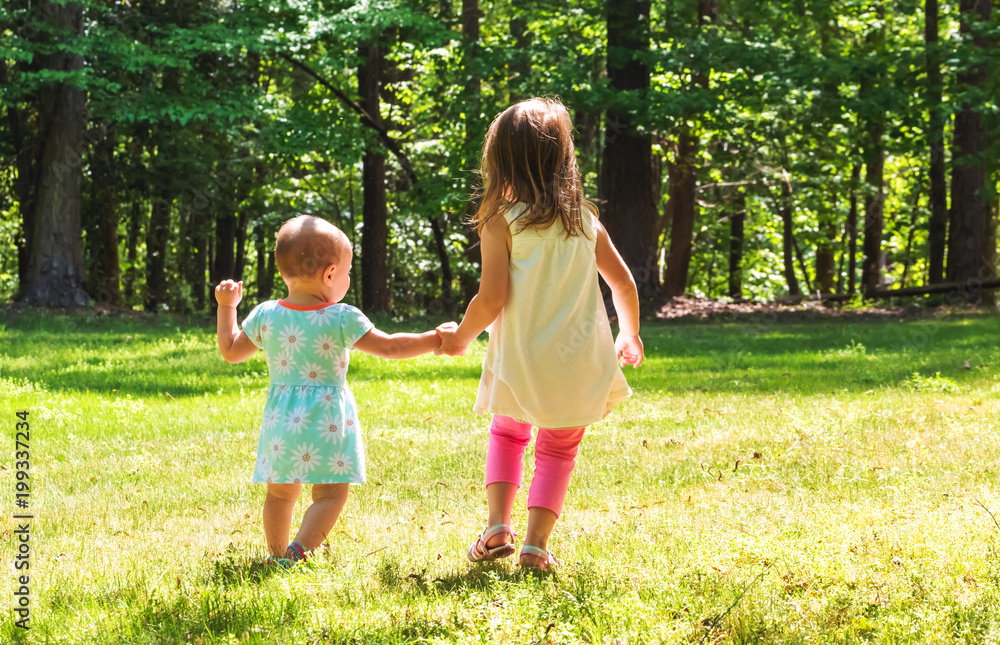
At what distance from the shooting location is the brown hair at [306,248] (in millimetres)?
3547

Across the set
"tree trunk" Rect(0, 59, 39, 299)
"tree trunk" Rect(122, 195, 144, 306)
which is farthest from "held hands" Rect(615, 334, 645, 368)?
"tree trunk" Rect(122, 195, 144, 306)

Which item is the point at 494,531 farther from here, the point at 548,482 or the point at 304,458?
the point at 304,458

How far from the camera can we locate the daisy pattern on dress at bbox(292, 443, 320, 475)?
11.5 ft

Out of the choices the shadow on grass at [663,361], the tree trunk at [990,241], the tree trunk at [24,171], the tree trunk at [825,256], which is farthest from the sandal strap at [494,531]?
the tree trunk at [825,256]

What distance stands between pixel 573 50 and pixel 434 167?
4180 mm

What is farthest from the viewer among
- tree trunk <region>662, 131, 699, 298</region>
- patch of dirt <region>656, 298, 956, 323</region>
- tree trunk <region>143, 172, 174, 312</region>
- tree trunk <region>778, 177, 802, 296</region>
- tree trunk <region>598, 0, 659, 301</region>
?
tree trunk <region>778, 177, 802, 296</region>

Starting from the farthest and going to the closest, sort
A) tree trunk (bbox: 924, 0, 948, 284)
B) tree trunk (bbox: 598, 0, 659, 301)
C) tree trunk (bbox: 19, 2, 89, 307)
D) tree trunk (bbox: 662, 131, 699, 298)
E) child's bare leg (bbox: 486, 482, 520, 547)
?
1. tree trunk (bbox: 662, 131, 699, 298)
2. tree trunk (bbox: 19, 2, 89, 307)
3. tree trunk (bbox: 598, 0, 659, 301)
4. tree trunk (bbox: 924, 0, 948, 284)
5. child's bare leg (bbox: 486, 482, 520, 547)

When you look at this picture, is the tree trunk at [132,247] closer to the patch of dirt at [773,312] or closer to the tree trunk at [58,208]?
the tree trunk at [58,208]

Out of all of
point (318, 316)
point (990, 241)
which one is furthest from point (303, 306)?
point (990, 241)

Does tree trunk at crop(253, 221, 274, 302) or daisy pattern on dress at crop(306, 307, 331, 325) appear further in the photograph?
tree trunk at crop(253, 221, 274, 302)

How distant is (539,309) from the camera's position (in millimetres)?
3523

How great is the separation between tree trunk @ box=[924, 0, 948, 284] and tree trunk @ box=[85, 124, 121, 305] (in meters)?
15.5

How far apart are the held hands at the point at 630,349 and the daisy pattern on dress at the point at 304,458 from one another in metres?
1.26

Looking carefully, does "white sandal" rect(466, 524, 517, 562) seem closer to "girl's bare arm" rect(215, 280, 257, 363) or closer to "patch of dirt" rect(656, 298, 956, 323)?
"girl's bare arm" rect(215, 280, 257, 363)
